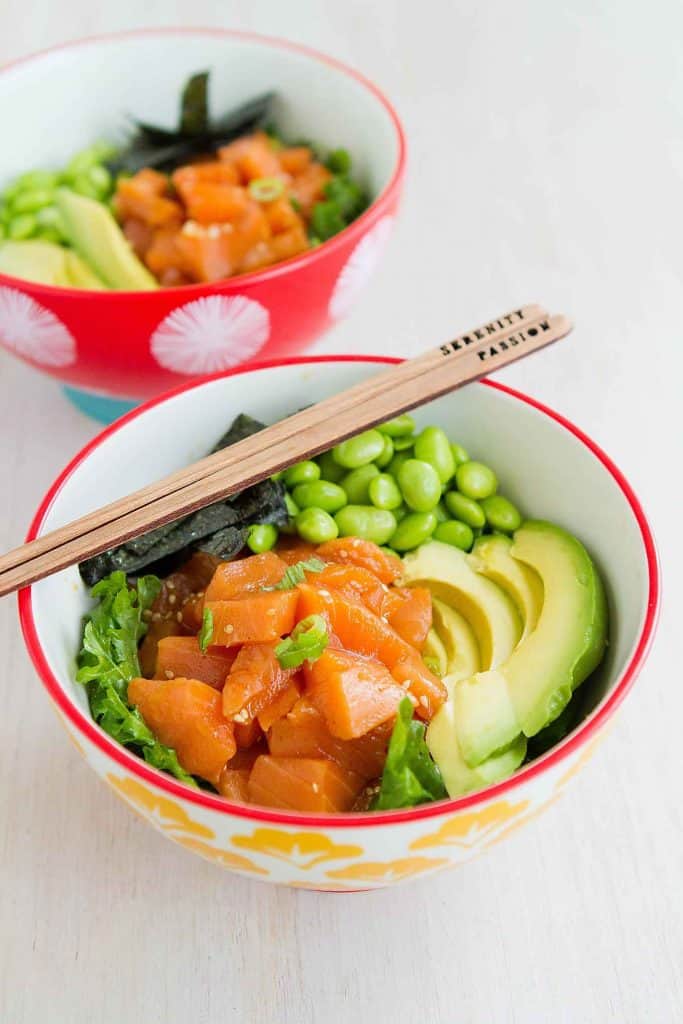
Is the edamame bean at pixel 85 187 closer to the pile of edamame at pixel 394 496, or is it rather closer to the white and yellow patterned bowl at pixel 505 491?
the white and yellow patterned bowl at pixel 505 491

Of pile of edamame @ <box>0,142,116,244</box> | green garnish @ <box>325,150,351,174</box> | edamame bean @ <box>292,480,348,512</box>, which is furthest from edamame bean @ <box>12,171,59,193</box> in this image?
edamame bean @ <box>292,480,348,512</box>

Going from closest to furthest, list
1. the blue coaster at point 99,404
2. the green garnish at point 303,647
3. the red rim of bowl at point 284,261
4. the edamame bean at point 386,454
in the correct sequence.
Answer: the green garnish at point 303,647 → the edamame bean at point 386,454 → the red rim of bowl at point 284,261 → the blue coaster at point 99,404

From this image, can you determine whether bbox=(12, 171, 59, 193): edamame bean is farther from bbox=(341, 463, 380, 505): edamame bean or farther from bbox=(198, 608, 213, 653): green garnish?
bbox=(198, 608, 213, 653): green garnish

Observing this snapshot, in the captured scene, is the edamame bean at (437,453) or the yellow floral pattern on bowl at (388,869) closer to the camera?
the yellow floral pattern on bowl at (388,869)

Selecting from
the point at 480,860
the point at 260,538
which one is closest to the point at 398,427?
the point at 260,538

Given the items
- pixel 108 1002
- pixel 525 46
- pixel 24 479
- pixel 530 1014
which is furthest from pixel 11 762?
pixel 525 46

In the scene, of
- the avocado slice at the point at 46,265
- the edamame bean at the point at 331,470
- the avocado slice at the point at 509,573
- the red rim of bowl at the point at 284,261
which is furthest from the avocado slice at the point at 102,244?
the avocado slice at the point at 509,573

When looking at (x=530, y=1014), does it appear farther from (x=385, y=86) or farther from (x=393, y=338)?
(x=385, y=86)
